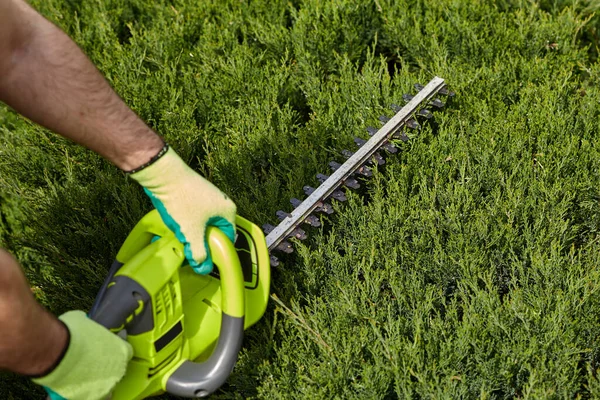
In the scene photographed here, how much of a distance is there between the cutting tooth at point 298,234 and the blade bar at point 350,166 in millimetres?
19

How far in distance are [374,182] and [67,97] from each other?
63.1 inches

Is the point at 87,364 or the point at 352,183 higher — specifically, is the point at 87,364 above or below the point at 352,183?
above

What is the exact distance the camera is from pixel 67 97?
9.52 ft

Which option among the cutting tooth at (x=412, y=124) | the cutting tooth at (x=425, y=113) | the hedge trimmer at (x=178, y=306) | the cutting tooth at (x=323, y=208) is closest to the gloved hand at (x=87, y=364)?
the hedge trimmer at (x=178, y=306)

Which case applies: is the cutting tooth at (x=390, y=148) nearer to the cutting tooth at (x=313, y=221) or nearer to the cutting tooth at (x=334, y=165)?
the cutting tooth at (x=334, y=165)

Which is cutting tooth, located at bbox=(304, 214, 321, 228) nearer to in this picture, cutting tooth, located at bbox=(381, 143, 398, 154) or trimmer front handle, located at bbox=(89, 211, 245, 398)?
cutting tooth, located at bbox=(381, 143, 398, 154)

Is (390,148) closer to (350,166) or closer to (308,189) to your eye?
(350,166)

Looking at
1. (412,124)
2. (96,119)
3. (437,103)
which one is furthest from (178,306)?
(437,103)

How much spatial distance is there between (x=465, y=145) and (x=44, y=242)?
2193 millimetres

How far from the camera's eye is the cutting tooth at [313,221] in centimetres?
362

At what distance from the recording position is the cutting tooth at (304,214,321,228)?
362cm

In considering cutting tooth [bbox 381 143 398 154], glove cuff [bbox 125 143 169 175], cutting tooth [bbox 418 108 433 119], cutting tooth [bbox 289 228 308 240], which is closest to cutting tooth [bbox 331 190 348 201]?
cutting tooth [bbox 289 228 308 240]

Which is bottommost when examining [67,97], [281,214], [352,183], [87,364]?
[352,183]

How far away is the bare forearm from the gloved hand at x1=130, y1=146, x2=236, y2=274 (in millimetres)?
70
